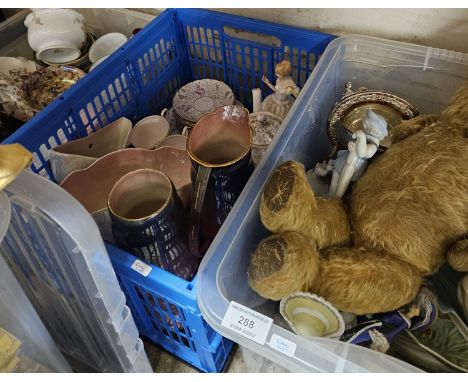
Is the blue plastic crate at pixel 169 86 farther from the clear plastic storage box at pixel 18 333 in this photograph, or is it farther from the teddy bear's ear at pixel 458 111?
the teddy bear's ear at pixel 458 111

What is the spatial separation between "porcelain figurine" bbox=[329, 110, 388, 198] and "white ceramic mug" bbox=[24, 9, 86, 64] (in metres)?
0.64

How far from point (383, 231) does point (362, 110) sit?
24cm

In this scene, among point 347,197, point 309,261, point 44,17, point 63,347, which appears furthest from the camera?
point 44,17

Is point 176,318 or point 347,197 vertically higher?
point 347,197

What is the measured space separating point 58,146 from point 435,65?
0.56 m

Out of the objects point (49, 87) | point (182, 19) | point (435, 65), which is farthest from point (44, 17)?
point (435, 65)

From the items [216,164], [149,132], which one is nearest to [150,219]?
[216,164]

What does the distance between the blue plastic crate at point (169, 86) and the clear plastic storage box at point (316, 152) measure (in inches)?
1.6

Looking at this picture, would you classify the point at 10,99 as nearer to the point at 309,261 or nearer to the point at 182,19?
the point at 182,19

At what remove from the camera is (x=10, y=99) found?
2.63 feet

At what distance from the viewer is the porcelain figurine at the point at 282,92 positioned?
2.22 ft

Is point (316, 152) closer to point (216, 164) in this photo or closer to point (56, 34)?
point (216, 164)

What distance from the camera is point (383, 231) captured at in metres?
0.47

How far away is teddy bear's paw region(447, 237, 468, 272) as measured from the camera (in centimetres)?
44
